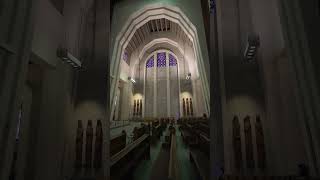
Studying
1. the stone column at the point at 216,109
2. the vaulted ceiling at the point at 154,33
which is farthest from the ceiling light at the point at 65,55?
the vaulted ceiling at the point at 154,33

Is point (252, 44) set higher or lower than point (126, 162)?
higher

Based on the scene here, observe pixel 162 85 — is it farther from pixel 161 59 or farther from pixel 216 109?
pixel 216 109

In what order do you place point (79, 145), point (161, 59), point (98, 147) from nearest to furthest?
point (98, 147) → point (79, 145) → point (161, 59)

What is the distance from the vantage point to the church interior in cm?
254

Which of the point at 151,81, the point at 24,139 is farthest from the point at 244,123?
the point at 151,81

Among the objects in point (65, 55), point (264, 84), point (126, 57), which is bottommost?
point (264, 84)

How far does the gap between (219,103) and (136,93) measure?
17.8m

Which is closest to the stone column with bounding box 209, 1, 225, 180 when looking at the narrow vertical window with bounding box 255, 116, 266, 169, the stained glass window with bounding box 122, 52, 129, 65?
the narrow vertical window with bounding box 255, 116, 266, 169

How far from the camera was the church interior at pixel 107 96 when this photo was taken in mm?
2537

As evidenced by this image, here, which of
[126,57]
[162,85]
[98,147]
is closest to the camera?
[98,147]

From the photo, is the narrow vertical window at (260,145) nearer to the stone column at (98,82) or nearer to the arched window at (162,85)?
the stone column at (98,82)

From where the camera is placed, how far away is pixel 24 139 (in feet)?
14.5

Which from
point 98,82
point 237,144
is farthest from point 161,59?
point 237,144

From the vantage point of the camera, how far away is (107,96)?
5.29m
